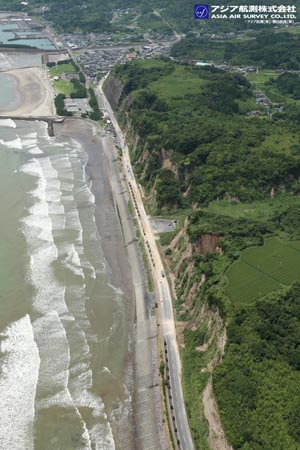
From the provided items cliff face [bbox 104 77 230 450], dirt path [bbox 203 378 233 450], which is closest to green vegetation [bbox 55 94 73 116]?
cliff face [bbox 104 77 230 450]

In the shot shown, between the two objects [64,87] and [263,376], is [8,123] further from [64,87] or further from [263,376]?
[263,376]

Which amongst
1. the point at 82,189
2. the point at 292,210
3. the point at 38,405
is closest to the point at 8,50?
the point at 82,189

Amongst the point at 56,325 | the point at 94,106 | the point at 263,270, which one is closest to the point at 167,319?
the point at 263,270

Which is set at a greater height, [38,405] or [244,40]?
[244,40]

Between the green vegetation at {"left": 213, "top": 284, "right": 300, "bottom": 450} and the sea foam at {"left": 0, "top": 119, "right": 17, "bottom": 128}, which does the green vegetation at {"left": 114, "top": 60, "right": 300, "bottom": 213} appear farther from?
the green vegetation at {"left": 213, "top": 284, "right": 300, "bottom": 450}

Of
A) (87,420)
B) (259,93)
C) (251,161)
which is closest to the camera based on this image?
(87,420)

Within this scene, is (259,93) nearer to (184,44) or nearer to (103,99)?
(103,99)
